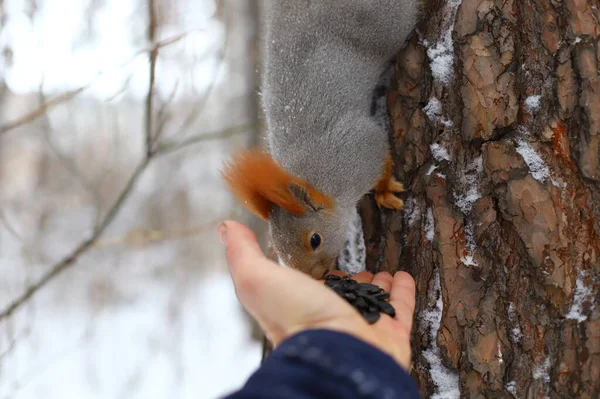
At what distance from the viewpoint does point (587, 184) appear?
1.29 metres

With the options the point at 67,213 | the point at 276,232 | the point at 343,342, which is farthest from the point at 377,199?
the point at 67,213

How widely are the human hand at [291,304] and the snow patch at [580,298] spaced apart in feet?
1.32

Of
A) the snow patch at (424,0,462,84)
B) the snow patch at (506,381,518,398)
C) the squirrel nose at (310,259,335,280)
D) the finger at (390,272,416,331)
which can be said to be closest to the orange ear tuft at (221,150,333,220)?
the squirrel nose at (310,259,335,280)

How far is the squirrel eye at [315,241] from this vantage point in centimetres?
180

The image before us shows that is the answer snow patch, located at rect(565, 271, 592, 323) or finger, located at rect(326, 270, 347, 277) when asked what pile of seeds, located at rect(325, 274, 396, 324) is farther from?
snow patch, located at rect(565, 271, 592, 323)

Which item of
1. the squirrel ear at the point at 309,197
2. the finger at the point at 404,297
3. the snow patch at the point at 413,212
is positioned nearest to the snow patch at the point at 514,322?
the finger at the point at 404,297

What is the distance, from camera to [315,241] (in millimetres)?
1804

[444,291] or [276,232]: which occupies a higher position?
[444,291]

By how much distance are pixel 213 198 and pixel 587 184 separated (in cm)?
801

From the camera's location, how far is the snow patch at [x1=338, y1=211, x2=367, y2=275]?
1.81 meters

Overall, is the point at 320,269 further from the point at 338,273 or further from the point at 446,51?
the point at 446,51

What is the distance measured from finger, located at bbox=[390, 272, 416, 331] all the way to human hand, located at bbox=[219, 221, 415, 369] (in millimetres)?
34

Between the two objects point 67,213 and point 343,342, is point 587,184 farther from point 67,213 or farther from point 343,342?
point 67,213

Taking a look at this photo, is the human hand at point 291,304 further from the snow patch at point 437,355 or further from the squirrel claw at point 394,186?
the squirrel claw at point 394,186
